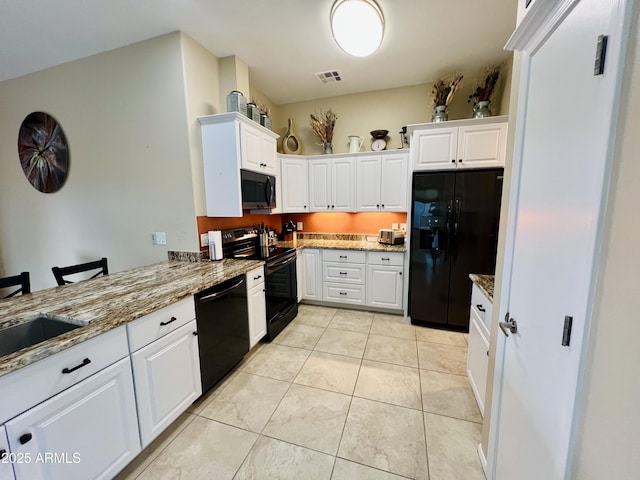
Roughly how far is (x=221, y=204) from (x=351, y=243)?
6.42 feet

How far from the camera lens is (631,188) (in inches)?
23.2

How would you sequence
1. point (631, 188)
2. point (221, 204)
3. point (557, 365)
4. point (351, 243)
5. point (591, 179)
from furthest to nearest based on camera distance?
point (351, 243)
point (221, 204)
point (557, 365)
point (591, 179)
point (631, 188)

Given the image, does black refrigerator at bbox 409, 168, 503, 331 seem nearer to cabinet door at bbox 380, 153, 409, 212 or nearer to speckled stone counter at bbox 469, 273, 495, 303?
cabinet door at bbox 380, 153, 409, 212

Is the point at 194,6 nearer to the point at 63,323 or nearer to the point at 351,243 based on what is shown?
the point at 63,323

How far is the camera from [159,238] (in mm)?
2637

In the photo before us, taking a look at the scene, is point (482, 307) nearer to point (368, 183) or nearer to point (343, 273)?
point (343, 273)

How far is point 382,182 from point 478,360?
233 centimetres

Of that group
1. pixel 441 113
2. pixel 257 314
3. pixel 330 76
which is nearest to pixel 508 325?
pixel 257 314

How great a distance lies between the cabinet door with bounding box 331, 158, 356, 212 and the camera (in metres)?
3.54

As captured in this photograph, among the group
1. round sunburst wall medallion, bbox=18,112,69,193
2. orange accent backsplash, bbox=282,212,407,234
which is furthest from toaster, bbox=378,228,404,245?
round sunburst wall medallion, bbox=18,112,69,193

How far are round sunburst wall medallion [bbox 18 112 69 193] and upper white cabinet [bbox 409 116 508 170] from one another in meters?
4.10

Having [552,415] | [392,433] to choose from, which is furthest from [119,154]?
[552,415]

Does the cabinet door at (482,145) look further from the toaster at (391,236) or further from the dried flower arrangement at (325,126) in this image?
the dried flower arrangement at (325,126)

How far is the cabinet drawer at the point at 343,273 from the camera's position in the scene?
3.47 m
